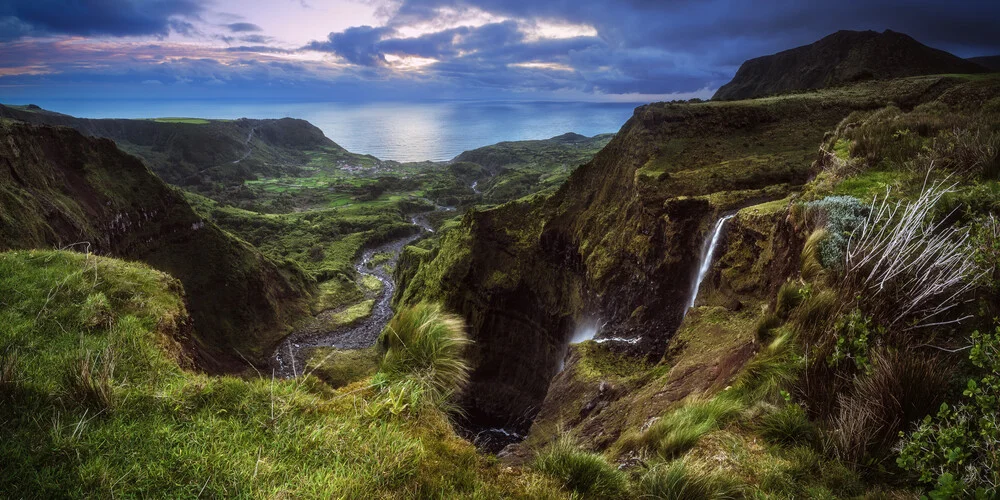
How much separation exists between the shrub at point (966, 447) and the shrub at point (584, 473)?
84.7 inches

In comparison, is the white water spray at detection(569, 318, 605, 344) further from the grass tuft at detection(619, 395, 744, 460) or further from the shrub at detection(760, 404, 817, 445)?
the shrub at detection(760, 404, 817, 445)

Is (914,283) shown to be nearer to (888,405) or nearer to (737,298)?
(888,405)

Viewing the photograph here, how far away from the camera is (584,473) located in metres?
3.78

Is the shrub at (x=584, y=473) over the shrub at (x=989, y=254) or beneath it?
beneath

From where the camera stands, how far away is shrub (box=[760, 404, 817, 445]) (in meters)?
4.45

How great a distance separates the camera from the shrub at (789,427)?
4450 mm

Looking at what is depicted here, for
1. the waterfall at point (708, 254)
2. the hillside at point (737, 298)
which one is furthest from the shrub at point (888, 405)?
the waterfall at point (708, 254)

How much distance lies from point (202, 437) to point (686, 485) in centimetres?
398

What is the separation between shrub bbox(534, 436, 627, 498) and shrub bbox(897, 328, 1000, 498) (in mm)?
2151

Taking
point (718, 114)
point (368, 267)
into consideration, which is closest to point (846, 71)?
point (718, 114)

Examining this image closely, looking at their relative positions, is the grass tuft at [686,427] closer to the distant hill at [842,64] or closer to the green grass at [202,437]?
the green grass at [202,437]

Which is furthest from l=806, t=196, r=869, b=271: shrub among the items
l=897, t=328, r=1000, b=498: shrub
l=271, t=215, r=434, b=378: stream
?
l=271, t=215, r=434, b=378: stream

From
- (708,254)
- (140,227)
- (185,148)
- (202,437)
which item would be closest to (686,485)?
(202,437)

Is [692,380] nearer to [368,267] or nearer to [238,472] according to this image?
[238,472]
